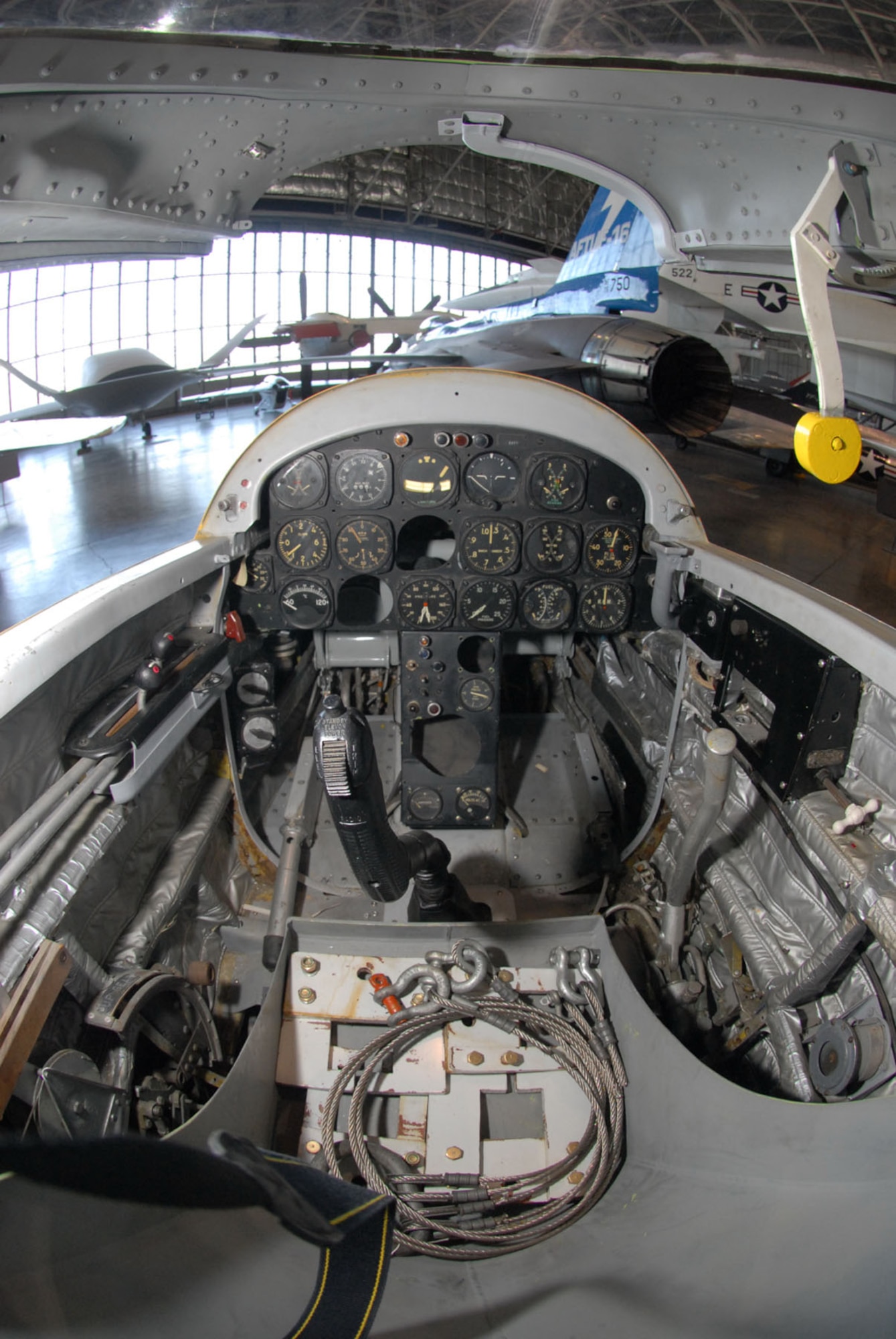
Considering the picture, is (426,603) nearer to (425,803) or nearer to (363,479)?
(363,479)

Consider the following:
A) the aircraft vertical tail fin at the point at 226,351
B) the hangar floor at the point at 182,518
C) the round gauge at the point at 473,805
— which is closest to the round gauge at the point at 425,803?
the round gauge at the point at 473,805

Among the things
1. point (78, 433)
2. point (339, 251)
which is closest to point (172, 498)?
point (78, 433)

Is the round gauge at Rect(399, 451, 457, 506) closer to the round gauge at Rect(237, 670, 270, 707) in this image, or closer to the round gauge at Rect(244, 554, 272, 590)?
the round gauge at Rect(244, 554, 272, 590)

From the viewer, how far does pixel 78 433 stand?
238 inches

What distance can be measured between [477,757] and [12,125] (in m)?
3.15

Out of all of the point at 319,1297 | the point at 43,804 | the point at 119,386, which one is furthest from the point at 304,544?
the point at 119,386

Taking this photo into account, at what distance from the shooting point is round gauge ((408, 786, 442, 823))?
3305mm

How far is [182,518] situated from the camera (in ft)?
19.2

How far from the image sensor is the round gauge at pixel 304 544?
10.3ft

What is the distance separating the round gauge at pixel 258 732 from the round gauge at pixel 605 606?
4.83 feet

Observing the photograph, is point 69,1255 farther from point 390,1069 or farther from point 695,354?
point 695,354

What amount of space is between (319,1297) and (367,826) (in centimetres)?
148

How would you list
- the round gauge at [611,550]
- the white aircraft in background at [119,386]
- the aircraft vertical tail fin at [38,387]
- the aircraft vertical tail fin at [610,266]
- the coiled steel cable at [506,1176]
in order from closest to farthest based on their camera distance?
1. the coiled steel cable at [506,1176]
2. the round gauge at [611,550]
3. the aircraft vertical tail fin at [38,387]
4. the aircraft vertical tail fin at [610,266]
5. the white aircraft in background at [119,386]

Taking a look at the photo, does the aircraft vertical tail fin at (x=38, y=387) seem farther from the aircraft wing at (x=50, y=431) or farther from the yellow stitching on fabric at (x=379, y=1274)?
the yellow stitching on fabric at (x=379, y=1274)
